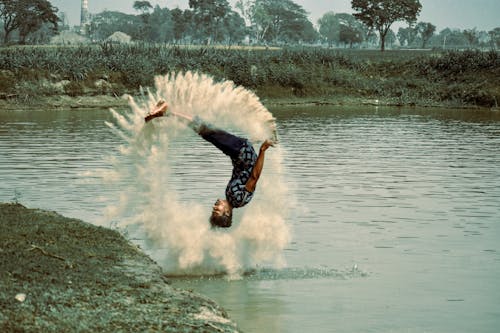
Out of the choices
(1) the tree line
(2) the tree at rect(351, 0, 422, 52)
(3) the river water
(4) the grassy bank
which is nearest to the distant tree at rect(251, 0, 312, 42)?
(1) the tree line

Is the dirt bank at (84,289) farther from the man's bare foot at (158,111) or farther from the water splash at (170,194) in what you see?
the man's bare foot at (158,111)

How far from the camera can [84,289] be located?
1007 centimetres

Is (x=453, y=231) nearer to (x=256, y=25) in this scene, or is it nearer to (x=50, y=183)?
(x=50, y=183)

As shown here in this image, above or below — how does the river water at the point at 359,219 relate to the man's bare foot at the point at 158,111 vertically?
below

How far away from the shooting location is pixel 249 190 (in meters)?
13.0

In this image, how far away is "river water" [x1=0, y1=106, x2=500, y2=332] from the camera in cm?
1244

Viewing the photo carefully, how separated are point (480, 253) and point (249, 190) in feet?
16.7

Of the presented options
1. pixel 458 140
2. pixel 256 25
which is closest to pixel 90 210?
pixel 458 140

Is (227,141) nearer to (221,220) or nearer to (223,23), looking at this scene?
(221,220)

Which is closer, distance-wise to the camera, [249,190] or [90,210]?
[249,190]

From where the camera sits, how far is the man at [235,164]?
1291 centimetres

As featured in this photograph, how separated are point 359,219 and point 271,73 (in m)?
42.0

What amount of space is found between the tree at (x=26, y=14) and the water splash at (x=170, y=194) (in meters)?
92.2

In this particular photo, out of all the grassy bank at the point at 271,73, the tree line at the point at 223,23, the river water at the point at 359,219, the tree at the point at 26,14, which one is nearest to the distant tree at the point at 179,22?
the tree line at the point at 223,23
